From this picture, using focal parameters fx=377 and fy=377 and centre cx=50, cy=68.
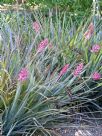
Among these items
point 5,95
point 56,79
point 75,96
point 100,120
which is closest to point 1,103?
point 5,95

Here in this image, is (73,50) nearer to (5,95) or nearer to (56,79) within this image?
(56,79)

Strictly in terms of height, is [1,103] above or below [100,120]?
above

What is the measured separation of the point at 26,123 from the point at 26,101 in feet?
0.71

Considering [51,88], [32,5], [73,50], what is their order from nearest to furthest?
[51,88] < [73,50] < [32,5]

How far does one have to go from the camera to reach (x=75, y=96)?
136 inches

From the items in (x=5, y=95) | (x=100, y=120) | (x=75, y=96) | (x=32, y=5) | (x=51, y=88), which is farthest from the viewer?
(x=32, y=5)

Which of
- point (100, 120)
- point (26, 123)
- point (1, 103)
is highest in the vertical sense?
point (1, 103)

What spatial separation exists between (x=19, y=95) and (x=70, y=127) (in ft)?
1.97

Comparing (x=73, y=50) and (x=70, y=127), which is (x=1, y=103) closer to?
(x=70, y=127)

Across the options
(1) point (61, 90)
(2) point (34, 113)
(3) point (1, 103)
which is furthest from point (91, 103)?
(3) point (1, 103)

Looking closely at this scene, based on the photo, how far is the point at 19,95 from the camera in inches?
119

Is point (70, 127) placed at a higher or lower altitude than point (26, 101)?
lower

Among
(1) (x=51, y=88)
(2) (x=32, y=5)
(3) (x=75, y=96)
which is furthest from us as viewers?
(2) (x=32, y=5)

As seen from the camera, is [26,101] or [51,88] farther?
[51,88]
